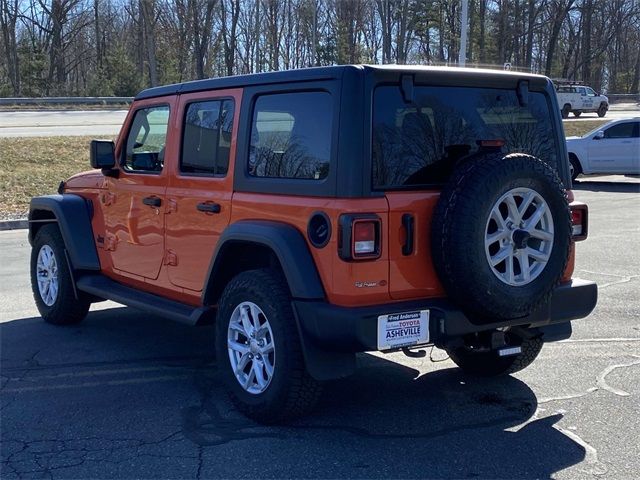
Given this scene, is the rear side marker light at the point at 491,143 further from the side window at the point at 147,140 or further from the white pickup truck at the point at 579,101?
the white pickup truck at the point at 579,101

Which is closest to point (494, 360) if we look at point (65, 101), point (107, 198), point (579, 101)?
point (107, 198)

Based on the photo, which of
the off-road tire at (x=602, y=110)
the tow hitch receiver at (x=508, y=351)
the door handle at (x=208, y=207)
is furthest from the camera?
the off-road tire at (x=602, y=110)

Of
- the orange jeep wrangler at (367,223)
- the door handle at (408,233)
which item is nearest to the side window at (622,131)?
the orange jeep wrangler at (367,223)

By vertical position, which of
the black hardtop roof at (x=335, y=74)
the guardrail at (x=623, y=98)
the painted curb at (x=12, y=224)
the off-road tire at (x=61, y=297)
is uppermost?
the guardrail at (x=623, y=98)

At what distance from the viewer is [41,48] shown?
5412 centimetres

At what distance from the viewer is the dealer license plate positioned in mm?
4195

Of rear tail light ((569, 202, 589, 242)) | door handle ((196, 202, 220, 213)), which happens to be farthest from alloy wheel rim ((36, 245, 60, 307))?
rear tail light ((569, 202, 589, 242))

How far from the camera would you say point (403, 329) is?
13.9 feet

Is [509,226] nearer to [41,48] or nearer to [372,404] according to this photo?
[372,404]

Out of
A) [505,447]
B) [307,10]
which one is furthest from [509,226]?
[307,10]

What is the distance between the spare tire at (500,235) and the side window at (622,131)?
1617cm

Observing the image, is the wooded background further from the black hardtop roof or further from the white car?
the black hardtop roof

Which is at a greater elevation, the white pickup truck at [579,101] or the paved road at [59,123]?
the white pickup truck at [579,101]

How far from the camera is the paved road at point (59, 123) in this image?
2355 centimetres
